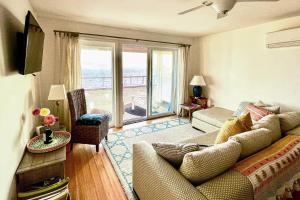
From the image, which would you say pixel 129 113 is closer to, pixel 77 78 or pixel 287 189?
pixel 77 78

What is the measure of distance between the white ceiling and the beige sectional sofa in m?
2.00

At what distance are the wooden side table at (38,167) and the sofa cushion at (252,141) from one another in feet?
5.90

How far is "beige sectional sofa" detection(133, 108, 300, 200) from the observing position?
1.11 metres

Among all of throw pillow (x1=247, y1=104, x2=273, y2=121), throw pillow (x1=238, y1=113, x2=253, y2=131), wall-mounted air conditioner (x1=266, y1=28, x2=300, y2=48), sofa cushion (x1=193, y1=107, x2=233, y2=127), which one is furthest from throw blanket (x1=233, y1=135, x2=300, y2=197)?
wall-mounted air conditioner (x1=266, y1=28, x2=300, y2=48)

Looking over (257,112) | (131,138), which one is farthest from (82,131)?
(257,112)

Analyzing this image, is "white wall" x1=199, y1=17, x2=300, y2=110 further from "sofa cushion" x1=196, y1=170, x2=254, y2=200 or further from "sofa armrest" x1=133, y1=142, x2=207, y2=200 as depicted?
"sofa armrest" x1=133, y1=142, x2=207, y2=200

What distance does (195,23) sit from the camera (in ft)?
11.1

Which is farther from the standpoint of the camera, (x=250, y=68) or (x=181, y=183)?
A: (x=250, y=68)

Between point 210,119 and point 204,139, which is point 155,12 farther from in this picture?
point 210,119

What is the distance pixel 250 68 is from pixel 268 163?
291cm

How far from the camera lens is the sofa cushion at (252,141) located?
1.53 m

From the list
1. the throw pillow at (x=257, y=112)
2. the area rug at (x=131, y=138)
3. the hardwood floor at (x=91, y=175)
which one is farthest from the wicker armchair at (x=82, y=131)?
the throw pillow at (x=257, y=112)

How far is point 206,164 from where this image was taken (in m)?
1.21

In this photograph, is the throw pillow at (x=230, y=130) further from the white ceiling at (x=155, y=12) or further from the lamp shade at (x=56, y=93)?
the lamp shade at (x=56, y=93)
